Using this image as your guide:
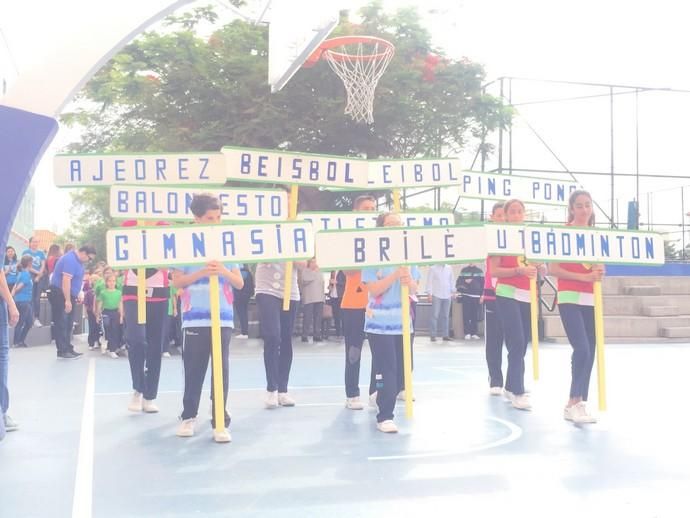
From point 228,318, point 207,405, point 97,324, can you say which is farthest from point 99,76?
point 228,318

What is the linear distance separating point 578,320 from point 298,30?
16.1ft

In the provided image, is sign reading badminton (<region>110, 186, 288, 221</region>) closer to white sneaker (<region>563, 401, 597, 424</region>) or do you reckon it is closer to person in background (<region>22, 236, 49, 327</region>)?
white sneaker (<region>563, 401, 597, 424</region>)

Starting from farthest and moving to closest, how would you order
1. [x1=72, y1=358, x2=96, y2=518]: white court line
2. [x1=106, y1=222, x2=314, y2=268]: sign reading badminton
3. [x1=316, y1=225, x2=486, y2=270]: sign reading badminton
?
[x1=316, y1=225, x2=486, y2=270]: sign reading badminton → [x1=106, y1=222, x2=314, y2=268]: sign reading badminton → [x1=72, y1=358, x2=96, y2=518]: white court line

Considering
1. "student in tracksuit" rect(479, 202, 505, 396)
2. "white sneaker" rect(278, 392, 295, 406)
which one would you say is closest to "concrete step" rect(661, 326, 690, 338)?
"student in tracksuit" rect(479, 202, 505, 396)

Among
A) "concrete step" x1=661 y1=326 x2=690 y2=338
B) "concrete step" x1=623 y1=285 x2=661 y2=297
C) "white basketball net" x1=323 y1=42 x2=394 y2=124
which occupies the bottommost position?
"concrete step" x1=661 y1=326 x2=690 y2=338

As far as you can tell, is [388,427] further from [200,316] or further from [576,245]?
[576,245]

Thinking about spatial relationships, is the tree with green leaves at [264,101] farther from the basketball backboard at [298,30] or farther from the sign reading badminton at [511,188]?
the sign reading badminton at [511,188]

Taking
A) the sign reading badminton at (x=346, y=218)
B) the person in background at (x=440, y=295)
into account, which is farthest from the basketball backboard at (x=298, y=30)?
the person in background at (x=440, y=295)

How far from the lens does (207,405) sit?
7.31m

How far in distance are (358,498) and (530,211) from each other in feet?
50.0

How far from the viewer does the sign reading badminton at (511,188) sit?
26.2ft

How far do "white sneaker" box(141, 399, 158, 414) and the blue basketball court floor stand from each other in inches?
2.8

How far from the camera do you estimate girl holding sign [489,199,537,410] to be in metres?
6.83

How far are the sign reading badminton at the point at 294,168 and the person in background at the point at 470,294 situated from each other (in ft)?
26.9
